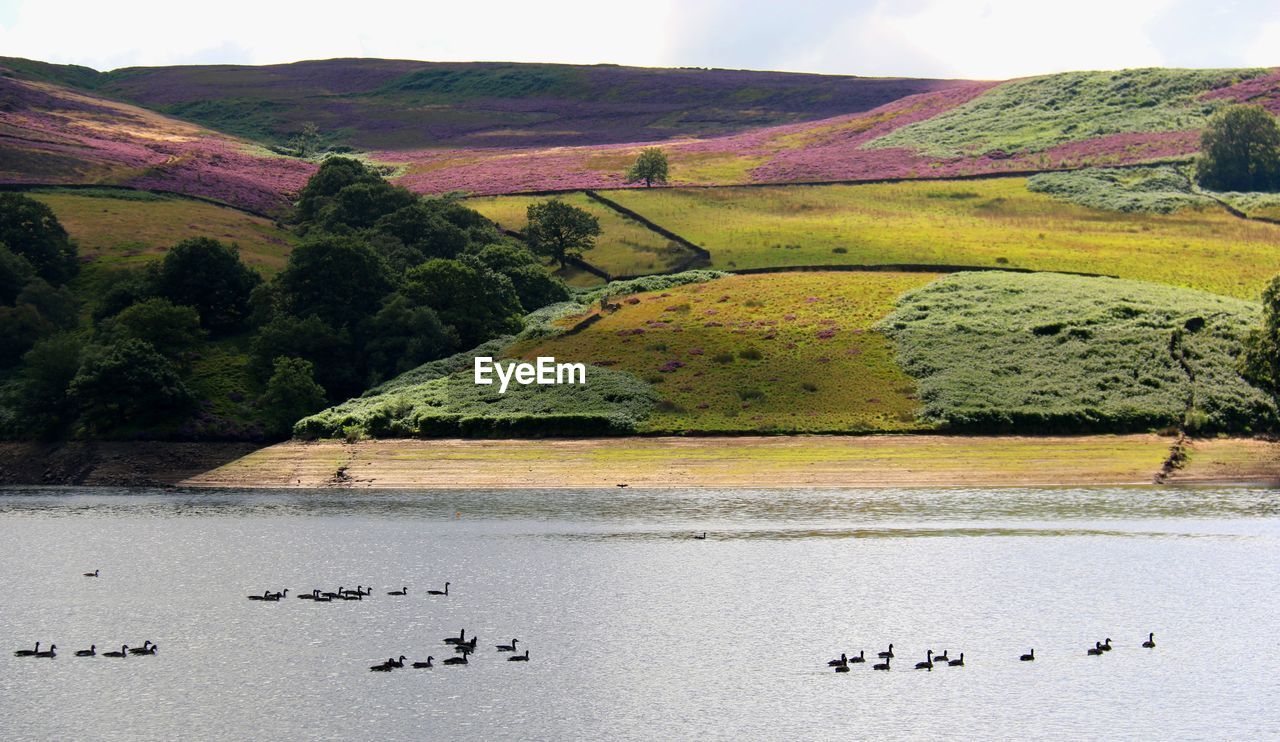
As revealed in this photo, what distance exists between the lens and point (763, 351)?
98.9 metres

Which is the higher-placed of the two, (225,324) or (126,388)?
(225,324)

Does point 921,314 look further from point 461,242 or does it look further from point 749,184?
point 749,184

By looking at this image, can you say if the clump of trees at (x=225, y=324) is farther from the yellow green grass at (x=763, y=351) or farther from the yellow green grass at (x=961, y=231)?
the yellow green grass at (x=961, y=231)

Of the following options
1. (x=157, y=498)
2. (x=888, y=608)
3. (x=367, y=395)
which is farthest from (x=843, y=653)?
(x=367, y=395)

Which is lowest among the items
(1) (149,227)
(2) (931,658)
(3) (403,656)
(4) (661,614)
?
(4) (661,614)

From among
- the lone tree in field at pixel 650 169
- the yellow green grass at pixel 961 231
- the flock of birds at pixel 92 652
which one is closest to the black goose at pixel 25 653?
Result: the flock of birds at pixel 92 652

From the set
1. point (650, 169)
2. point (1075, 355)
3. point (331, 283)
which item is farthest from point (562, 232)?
point (1075, 355)

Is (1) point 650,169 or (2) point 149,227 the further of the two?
(1) point 650,169

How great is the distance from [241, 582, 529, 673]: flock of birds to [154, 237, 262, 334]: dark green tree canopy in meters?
58.8

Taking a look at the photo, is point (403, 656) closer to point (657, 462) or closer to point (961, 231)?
point (657, 462)

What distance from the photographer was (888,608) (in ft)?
171

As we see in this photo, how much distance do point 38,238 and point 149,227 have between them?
1681 centimetres

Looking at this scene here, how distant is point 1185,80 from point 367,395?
139m

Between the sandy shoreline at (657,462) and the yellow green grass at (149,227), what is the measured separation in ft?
120
